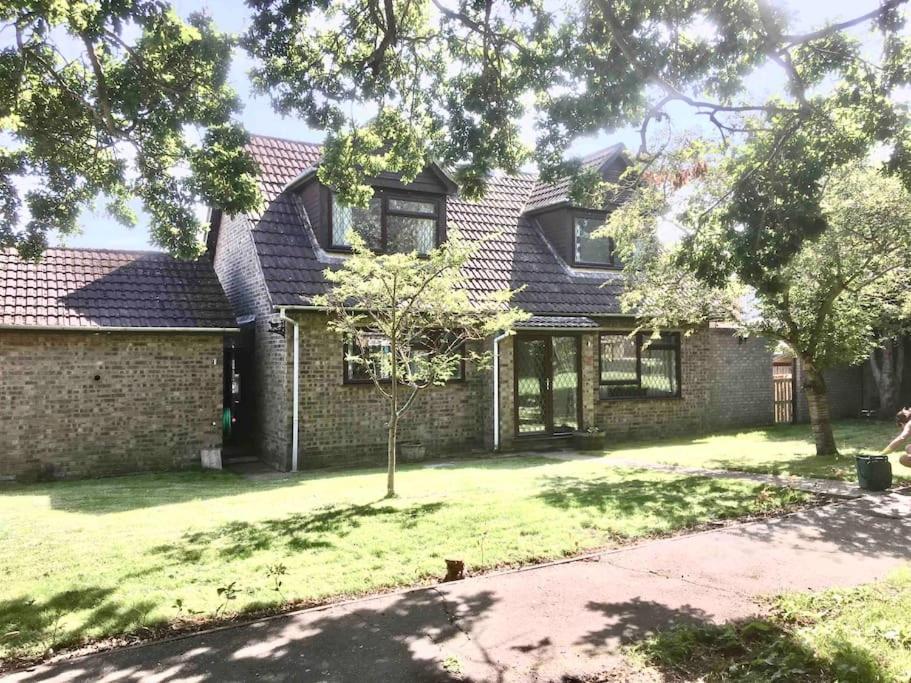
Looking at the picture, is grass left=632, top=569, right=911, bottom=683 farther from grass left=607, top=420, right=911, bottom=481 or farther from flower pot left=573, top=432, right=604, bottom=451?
flower pot left=573, top=432, right=604, bottom=451

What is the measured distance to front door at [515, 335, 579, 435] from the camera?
1577 centimetres

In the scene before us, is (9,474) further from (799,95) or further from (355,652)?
(799,95)

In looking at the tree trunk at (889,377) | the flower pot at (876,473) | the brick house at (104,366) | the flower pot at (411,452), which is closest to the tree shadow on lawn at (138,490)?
the brick house at (104,366)

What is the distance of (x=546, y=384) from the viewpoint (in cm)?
1605

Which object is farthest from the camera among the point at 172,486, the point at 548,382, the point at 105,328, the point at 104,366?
the point at 548,382

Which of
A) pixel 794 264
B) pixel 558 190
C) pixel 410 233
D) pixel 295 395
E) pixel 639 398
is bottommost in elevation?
pixel 639 398

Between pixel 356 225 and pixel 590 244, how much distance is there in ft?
21.8

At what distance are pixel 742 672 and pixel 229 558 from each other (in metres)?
4.75

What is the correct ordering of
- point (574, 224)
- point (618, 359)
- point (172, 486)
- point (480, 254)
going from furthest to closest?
1. point (574, 224)
2. point (618, 359)
3. point (480, 254)
4. point (172, 486)

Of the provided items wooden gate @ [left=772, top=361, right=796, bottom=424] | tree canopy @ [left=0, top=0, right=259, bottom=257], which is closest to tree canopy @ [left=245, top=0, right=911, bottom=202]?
tree canopy @ [left=0, top=0, right=259, bottom=257]

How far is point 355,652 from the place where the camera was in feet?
14.8

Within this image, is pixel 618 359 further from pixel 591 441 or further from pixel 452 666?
pixel 452 666

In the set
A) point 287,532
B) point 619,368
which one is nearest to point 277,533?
point 287,532

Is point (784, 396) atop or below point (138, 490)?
atop
